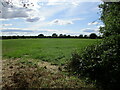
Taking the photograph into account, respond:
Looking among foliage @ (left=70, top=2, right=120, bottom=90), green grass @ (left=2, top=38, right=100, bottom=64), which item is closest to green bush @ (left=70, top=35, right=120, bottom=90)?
foliage @ (left=70, top=2, right=120, bottom=90)

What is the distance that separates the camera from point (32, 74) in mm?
6195

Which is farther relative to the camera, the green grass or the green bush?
the green grass

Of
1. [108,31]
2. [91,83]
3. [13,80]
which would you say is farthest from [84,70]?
[13,80]

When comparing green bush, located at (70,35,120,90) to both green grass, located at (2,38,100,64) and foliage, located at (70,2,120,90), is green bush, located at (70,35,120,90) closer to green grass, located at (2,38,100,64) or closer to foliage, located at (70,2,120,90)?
foliage, located at (70,2,120,90)

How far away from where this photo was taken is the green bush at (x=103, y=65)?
198 inches

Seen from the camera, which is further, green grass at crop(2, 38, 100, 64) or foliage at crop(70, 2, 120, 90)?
green grass at crop(2, 38, 100, 64)

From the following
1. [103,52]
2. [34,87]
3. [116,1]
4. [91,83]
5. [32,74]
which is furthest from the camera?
[116,1]

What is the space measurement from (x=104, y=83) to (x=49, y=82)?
1882 millimetres

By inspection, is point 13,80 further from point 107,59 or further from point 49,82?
point 107,59

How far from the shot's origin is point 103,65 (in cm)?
533

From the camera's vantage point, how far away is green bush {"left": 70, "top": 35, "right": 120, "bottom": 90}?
16.5ft

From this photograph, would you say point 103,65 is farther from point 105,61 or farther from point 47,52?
point 47,52

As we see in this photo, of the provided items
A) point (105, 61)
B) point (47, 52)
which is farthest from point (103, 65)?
point (47, 52)

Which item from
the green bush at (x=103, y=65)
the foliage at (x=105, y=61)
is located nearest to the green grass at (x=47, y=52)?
the foliage at (x=105, y=61)
